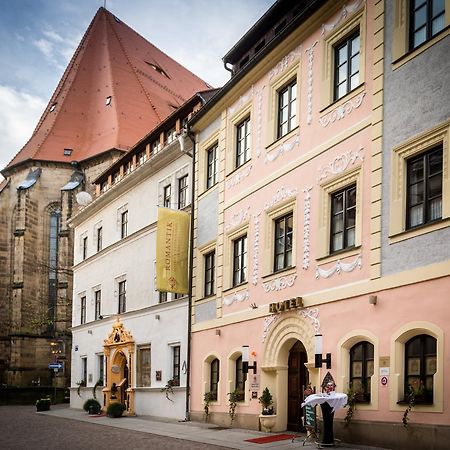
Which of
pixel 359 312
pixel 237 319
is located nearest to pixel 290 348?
pixel 237 319

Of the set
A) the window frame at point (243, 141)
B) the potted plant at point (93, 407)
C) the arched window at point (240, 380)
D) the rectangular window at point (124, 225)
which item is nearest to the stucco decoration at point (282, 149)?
the window frame at point (243, 141)

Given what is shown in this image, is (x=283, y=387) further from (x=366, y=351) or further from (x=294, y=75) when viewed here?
(x=294, y=75)

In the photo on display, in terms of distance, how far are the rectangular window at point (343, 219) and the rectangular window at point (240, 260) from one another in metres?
4.72

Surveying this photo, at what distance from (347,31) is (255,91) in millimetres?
4855

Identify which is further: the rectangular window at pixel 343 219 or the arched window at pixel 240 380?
the arched window at pixel 240 380

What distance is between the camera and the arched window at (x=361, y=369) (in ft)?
47.9

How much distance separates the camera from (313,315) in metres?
16.7

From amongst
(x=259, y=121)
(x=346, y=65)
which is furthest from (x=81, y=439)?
(x=346, y=65)

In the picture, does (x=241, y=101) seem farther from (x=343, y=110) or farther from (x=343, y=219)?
(x=343, y=219)

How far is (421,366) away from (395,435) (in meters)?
1.38

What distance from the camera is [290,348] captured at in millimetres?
18391

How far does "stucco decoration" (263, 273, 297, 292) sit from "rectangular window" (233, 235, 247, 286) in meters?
1.59

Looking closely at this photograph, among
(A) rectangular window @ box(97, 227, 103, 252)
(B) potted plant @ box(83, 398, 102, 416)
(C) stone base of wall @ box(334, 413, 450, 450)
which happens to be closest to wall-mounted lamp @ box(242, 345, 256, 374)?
(C) stone base of wall @ box(334, 413, 450, 450)

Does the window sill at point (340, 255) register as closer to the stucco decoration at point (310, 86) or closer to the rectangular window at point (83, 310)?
the stucco decoration at point (310, 86)
